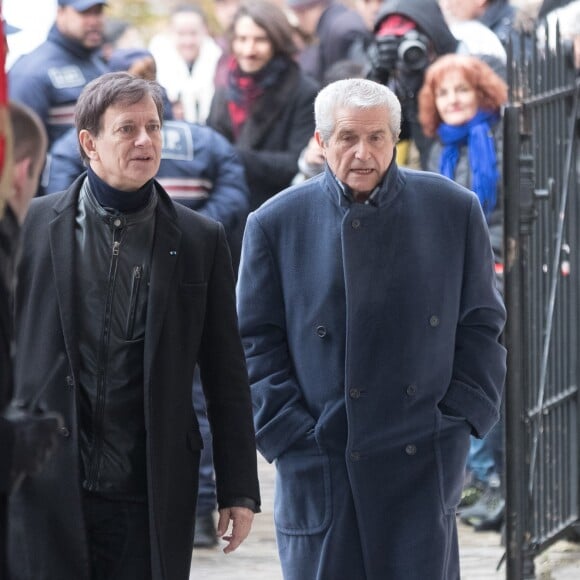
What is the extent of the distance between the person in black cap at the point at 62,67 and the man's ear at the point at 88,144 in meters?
4.02

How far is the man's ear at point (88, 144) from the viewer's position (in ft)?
15.0

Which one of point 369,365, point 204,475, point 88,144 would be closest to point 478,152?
point 204,475

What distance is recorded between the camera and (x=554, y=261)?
689 centimetres

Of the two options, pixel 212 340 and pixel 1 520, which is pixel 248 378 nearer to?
pixel 212 340

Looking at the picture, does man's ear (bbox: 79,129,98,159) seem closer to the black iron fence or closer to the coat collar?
the coat collar

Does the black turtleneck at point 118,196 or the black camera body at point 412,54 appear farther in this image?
the black camera body at point 412,54

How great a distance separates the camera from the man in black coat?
14.4ft

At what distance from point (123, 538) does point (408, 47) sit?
4571mm

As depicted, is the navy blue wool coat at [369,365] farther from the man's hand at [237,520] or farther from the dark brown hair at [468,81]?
the dark brown hair at [468,81]

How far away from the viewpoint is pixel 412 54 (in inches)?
334

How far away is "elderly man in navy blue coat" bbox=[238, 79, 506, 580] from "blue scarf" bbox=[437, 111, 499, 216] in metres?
2.60

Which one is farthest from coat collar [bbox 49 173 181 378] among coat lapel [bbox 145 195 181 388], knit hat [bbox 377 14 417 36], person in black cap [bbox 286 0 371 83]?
person in black cap [bbox 286 0 371 83]

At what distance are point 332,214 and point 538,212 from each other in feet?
5.98

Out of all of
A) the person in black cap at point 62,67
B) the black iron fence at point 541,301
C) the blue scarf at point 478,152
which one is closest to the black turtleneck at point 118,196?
the black iron fence at point 541,301
